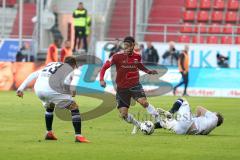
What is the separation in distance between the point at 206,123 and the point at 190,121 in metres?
0.34

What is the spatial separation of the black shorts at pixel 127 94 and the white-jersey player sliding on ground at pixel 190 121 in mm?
811

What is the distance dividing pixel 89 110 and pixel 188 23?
1938cm

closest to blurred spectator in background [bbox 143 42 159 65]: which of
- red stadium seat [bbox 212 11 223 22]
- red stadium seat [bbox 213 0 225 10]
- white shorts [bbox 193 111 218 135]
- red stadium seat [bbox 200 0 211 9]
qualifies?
red stadium seat [bbox 212 11 223 22]

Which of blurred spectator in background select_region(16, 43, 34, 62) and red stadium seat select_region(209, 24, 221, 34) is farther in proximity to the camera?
red stadium seat select_region(209, 24, 221, 34)

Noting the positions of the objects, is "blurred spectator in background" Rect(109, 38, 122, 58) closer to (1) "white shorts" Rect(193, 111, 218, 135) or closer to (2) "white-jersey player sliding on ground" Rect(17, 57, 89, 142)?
(1) "white shorts" Rect(193, 111, 218, 135)

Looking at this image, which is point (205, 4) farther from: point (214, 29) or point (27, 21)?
point (27, 21)

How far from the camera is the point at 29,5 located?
47.8m

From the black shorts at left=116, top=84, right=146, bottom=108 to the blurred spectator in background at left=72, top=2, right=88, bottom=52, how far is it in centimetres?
2088

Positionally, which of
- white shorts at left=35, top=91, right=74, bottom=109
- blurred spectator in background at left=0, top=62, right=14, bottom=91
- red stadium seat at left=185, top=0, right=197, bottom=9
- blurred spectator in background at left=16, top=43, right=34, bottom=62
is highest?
white shorts at left=35, top=91, right=74, bottom=109

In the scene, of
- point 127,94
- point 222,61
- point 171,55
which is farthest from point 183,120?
point 222,61

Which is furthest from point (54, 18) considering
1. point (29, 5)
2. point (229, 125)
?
point (229, 125)

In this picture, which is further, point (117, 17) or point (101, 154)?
point (117, 17)

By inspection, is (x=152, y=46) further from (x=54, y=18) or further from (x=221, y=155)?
A: (x=221, y=155)

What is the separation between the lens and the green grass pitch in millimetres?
14938
